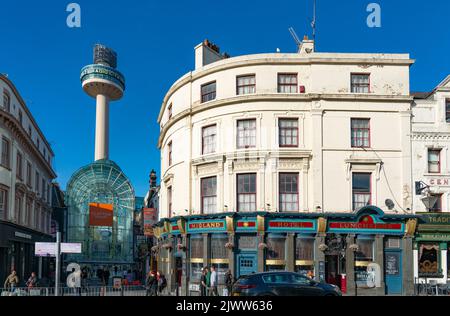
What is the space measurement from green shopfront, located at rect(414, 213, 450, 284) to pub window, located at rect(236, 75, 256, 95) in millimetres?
12055

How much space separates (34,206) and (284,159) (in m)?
25.9

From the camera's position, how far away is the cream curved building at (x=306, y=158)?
25625 mm

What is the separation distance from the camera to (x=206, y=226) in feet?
89.3

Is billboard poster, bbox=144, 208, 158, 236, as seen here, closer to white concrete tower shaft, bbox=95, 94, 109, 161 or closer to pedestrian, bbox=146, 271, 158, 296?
pedestrian, bbox=146, 271, 158, 296

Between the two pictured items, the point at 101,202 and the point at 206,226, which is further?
the point at 101,202

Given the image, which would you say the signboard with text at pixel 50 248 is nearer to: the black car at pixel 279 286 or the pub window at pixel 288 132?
the black car at pixel 279 286

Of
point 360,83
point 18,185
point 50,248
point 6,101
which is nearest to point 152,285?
point 50,248

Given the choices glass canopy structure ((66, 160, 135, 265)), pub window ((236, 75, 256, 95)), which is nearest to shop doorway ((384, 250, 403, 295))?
pub window ((236, 75, 256, 95))

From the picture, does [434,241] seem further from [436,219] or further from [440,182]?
[440,182]

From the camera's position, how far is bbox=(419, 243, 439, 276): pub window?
85.4ft

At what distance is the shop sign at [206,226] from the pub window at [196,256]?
1.65 ft

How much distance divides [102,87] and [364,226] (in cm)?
7215

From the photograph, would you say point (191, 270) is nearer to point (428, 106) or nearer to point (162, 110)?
point (162, 110)
